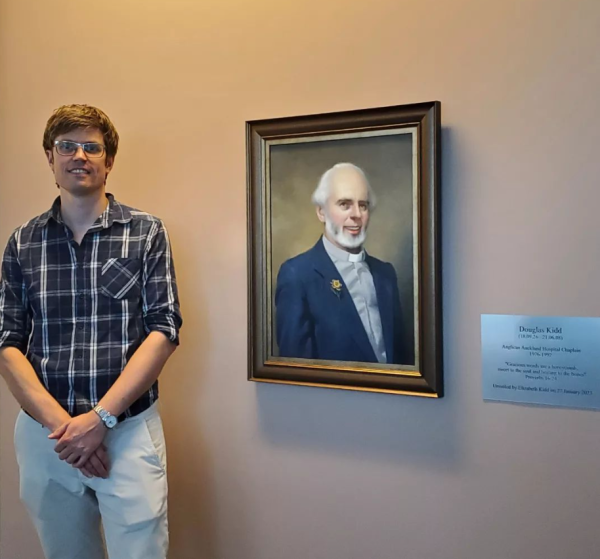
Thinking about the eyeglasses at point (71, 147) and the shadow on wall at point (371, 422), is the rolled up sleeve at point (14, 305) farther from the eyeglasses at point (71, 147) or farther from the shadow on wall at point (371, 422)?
the shadow on wall at point (371, 422)

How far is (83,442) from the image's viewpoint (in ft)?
4.59

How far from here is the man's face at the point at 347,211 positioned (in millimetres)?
1562

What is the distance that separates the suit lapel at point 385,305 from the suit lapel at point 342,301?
46mm

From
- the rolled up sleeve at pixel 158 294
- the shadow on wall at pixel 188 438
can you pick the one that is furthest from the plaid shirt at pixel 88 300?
the shadow on wall at pixel 188 438

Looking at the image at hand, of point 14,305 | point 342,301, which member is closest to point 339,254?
point 342,301

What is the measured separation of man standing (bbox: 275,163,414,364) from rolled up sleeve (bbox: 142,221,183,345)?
0.30 meters

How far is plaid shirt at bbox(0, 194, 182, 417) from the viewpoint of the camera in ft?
4.90

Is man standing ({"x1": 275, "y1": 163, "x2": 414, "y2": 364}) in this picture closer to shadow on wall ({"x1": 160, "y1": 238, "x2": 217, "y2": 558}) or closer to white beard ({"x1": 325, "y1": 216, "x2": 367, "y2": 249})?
white beard ({"x1": 325, "y1": 216, "x2": 367, "y2": 249})

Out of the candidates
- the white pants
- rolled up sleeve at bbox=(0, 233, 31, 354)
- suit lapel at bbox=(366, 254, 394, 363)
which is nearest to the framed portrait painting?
suit lapel at bbox=(366, 254, 394, 363)

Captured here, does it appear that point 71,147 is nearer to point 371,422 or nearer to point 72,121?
point 72,121

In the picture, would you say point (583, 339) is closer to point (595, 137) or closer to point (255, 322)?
point (595, 137)

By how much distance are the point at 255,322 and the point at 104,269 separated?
17.0 inches

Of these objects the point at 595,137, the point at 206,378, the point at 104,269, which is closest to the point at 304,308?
the point at 206,378

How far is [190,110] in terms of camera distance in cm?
180
